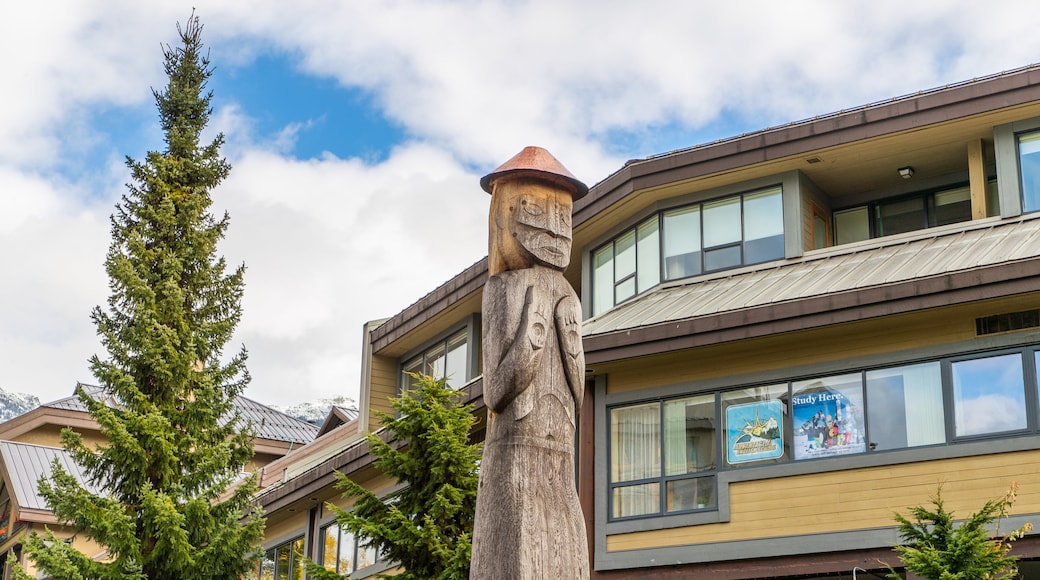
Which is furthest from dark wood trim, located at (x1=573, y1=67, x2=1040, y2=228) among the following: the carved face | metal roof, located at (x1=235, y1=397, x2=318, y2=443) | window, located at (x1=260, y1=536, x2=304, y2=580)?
metal roof, located at (x1=235, y1=397, x2=318, y2=443)

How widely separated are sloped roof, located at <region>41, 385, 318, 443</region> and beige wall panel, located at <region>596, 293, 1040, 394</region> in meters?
28.2

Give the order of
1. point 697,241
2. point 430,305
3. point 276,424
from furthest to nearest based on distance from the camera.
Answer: point 276,424 → point 430,305 → point 697,241

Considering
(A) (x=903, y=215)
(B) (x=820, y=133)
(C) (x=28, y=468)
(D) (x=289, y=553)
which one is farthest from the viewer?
(C) (x=28, y=468)

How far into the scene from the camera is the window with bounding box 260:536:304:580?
34281 mm

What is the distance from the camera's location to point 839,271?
2309 cm

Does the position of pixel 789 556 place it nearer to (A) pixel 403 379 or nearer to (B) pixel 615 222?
(B) pixel 615 222

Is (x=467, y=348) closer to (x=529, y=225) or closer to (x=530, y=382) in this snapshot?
(x=529, y=225)

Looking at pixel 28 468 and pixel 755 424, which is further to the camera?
pixel 28 468

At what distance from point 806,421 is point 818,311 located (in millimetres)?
2048

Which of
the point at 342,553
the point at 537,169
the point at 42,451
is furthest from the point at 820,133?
the point at 42,451

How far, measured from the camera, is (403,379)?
36031mm

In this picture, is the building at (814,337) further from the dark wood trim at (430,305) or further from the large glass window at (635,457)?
the dark wood trim at (430,305)

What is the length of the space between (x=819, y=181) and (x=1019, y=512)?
8552 millimetres

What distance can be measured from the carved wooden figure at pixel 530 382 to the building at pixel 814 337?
1071 cm
